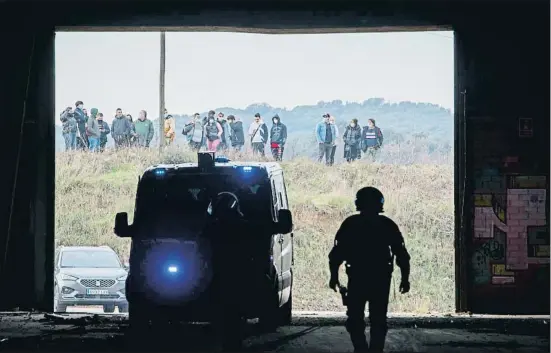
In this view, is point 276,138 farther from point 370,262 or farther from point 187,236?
point 370,262

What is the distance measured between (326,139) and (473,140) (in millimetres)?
9538

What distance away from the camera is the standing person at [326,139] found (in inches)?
971

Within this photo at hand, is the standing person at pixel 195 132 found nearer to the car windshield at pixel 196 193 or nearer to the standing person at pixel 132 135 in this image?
the standing person at pixel 132 135

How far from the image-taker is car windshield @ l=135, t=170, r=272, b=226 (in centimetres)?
1288

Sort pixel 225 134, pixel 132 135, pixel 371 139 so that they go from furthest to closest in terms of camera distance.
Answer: pixel 371 139 → pixel 132 135 → pixel 225 134

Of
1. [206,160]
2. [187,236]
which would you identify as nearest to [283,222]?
[187,236]

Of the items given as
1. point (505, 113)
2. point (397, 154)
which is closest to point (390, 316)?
point (505, 113)

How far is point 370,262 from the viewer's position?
393 inches

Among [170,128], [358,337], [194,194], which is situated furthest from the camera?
[170,128]

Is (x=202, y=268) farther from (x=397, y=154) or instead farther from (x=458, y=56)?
(x=397, y=154)

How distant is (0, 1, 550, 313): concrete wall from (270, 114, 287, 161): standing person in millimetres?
9247

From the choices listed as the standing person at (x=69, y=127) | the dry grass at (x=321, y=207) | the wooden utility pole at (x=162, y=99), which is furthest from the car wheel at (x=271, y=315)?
the wooden utility pole at (x=162, y=99)

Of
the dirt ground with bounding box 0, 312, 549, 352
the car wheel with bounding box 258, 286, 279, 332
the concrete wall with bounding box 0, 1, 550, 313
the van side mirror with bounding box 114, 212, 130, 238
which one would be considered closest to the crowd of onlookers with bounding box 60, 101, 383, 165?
the concrete wall with bounding box 0, 1, 550, 313

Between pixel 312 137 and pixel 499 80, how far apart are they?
973 centimetres
